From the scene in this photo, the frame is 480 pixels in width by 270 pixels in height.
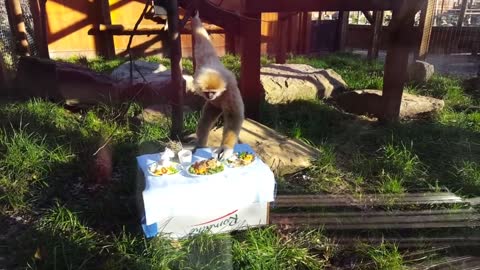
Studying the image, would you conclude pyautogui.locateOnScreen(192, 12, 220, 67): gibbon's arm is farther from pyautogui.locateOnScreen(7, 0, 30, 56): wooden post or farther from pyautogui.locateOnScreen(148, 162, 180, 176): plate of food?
pyautogui.locateOnScreen(7, 0, 30, 56): wooden post

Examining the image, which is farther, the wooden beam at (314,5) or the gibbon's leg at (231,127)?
the wooden beam at (314,5)

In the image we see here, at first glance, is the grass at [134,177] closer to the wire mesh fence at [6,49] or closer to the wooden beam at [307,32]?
the wire mesh fence at [6,49]

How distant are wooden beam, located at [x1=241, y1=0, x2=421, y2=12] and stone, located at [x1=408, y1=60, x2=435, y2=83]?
3.40 m

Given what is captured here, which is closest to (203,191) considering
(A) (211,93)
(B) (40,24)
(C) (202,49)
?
(A) (211,93)

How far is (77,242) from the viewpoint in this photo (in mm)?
2846

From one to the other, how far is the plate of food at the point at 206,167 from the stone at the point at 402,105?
366cm

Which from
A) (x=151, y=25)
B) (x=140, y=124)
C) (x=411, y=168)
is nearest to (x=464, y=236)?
(x=411, y=168)

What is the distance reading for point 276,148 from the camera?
13.5 feet

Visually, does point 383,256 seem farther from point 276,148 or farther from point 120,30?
point 120,30

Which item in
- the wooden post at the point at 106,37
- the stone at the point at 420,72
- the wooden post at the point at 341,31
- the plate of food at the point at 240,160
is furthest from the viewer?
the wooden post at the point at 341,31

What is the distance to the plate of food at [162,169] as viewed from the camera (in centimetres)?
254

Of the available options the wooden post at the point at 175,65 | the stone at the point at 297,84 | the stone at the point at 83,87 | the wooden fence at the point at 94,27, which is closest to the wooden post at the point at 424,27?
the stone at the point at 297,84

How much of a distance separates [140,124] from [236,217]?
2.60 meters

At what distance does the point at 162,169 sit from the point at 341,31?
12.0 m
